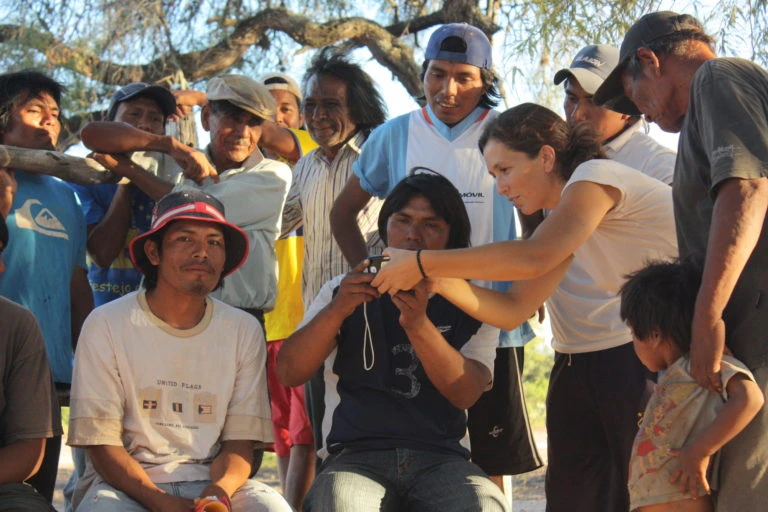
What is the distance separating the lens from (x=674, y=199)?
316 centimetres

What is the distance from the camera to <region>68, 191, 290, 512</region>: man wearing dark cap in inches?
144

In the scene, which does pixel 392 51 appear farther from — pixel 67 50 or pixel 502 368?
pixel 502 368

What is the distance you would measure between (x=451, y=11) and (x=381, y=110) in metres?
3.48

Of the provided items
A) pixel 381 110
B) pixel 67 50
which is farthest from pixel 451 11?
pixel 381 110

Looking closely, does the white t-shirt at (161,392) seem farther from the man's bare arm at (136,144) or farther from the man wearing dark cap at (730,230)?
the man wearing dark cap at (730,230)

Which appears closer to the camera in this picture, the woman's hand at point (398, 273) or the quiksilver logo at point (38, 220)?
the woman's hand at point (398, 273)

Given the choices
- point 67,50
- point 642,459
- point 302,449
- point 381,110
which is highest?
point 67,50

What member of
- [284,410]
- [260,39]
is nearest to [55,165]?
[284,410]

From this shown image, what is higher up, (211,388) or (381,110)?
(381,110)

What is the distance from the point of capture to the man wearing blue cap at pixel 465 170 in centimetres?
432

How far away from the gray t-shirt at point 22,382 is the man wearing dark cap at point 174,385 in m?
0.10

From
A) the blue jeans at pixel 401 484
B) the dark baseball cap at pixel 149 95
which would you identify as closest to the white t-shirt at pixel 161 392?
the blue jeans at pixel 401 484

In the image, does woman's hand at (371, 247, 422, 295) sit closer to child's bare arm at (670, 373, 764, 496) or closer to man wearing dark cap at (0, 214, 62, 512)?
child's bare arm at (670, 373, 764, 496)

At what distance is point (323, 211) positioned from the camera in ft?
16.6
